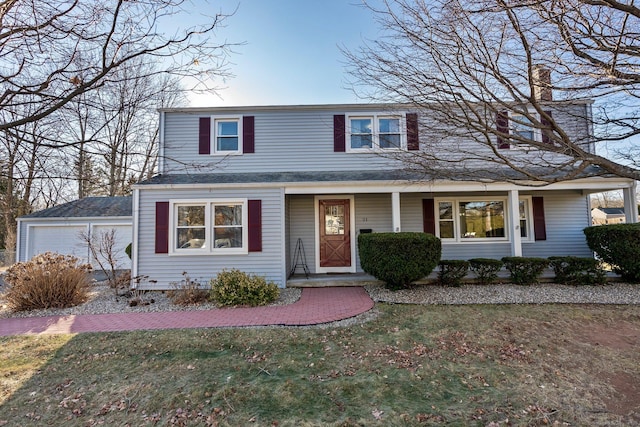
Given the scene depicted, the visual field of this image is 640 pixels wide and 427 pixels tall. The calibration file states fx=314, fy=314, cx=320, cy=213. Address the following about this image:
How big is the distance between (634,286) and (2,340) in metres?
13.0

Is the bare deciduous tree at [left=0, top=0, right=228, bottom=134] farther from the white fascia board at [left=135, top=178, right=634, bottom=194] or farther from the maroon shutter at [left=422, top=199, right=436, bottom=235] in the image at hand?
the maroon shutter at [left=422, top=199, right=436, bottom=235]

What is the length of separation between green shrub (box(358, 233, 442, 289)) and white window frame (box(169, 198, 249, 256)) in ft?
11.0

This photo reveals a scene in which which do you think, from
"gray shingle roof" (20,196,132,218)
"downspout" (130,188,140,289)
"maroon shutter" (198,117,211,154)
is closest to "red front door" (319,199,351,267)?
"maroon shutter" (198,117,211,154)

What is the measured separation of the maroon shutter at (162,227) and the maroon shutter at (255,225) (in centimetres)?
213

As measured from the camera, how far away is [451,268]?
8000 mm

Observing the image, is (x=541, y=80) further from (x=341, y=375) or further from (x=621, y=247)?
(x=621, y=247)

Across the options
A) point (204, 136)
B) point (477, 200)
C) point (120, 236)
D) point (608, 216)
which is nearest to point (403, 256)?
point (477, 200)

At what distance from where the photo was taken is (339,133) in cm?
997

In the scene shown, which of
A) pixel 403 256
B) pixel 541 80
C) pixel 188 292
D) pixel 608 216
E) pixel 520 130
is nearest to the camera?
pixel 541 80

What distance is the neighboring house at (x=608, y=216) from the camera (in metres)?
34.5

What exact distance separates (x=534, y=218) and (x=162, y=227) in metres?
10.9

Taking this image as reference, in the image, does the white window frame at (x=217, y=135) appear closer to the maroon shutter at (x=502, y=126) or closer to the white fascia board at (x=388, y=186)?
the white fascia board at (x=388, y=186)

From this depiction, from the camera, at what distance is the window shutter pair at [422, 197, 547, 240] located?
9.76m

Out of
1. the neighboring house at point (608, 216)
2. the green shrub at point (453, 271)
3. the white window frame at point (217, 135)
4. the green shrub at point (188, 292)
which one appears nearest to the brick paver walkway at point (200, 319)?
the green shrub at point (188, 292)
